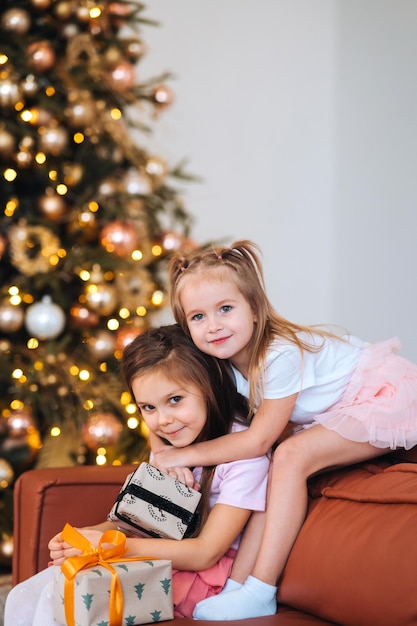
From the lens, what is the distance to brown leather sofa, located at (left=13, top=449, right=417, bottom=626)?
1.37 metres

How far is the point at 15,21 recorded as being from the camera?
2.95m

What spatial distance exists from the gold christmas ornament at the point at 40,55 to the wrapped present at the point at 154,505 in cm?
184

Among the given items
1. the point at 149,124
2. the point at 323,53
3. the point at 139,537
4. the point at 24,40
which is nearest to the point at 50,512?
the point at 139,537

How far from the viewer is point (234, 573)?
1.65m

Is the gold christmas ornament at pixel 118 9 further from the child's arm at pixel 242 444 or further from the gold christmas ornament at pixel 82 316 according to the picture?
the child's arm at pixel 242 444

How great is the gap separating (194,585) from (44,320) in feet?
4.63

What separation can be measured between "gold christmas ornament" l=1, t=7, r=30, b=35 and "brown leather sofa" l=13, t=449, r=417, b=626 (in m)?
1.73

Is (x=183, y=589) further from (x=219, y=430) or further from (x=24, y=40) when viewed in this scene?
(x=24, y=40)

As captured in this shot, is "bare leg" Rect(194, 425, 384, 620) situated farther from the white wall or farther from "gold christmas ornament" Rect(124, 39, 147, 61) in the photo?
the white wall

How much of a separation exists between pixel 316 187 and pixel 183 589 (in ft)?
9.74

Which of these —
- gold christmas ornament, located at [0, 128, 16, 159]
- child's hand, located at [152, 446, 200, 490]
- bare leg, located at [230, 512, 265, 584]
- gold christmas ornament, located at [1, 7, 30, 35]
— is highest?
gold christmas ornament, located at [1, 7, 30, 35]

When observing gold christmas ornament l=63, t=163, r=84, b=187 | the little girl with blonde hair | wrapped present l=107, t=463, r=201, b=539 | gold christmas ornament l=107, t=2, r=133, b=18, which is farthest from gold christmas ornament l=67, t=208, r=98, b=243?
wrapped present l=107, t=463, r=201, b=539

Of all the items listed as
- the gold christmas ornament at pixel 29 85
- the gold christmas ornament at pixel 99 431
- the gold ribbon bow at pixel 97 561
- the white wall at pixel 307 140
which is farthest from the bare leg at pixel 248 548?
the white wall at pixel 307 140

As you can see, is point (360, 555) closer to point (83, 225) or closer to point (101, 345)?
point (101, 345)
